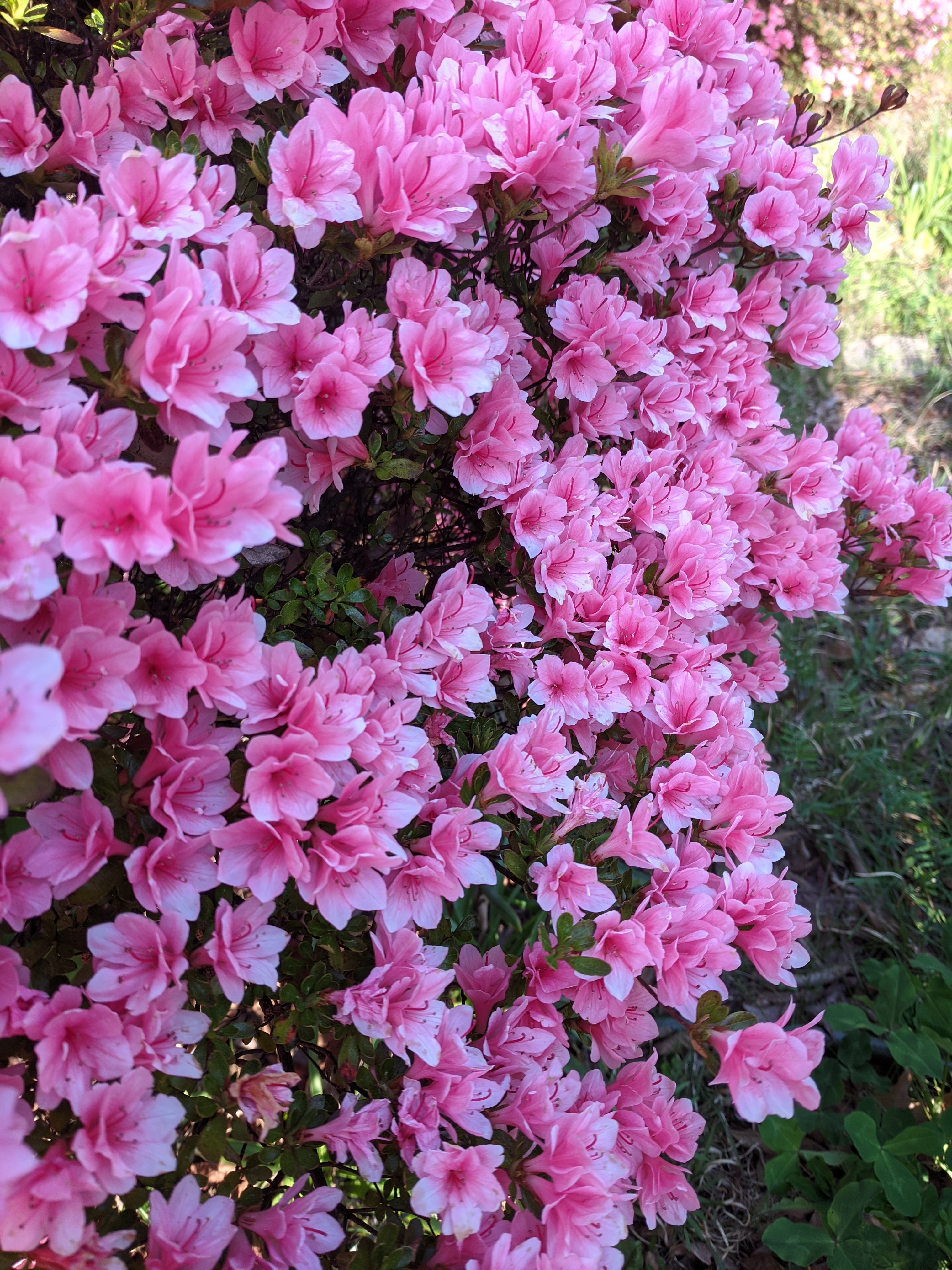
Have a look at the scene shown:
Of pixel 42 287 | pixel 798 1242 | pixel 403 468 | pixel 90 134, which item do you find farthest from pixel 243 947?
pixel 798 1242

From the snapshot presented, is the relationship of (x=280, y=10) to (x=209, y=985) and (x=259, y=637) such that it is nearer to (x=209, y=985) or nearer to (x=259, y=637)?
(x=259, y=637)

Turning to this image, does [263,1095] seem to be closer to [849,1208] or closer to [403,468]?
[403,468]

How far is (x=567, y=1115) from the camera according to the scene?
1164 mm

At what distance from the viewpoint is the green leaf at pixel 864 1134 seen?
1796mm

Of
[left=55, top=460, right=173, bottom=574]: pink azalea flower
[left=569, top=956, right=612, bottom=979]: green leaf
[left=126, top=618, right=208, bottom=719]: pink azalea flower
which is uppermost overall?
[left=55, top=460, right=173, bottom=574]: pink azalea flower

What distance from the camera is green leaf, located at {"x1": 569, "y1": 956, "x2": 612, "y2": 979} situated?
3.90ft

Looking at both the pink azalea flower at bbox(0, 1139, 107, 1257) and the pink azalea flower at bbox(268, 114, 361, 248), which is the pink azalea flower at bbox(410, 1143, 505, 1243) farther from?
the pink azalea flower at bbox(268, 114, 361, 248)

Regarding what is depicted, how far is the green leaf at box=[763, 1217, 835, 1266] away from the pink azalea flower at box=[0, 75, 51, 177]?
2.14m

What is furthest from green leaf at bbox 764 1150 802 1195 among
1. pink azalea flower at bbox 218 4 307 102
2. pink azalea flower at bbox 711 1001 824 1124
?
pink azalea flower at bbox 218 4 307 102

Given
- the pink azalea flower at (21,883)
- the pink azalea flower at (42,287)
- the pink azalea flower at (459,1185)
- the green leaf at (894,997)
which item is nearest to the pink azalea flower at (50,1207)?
the pink azalea flower at (21,883)

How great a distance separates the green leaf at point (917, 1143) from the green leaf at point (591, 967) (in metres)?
1.05

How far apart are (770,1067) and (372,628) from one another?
0.79 m

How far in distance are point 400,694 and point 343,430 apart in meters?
0.35

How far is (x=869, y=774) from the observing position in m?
2.91
